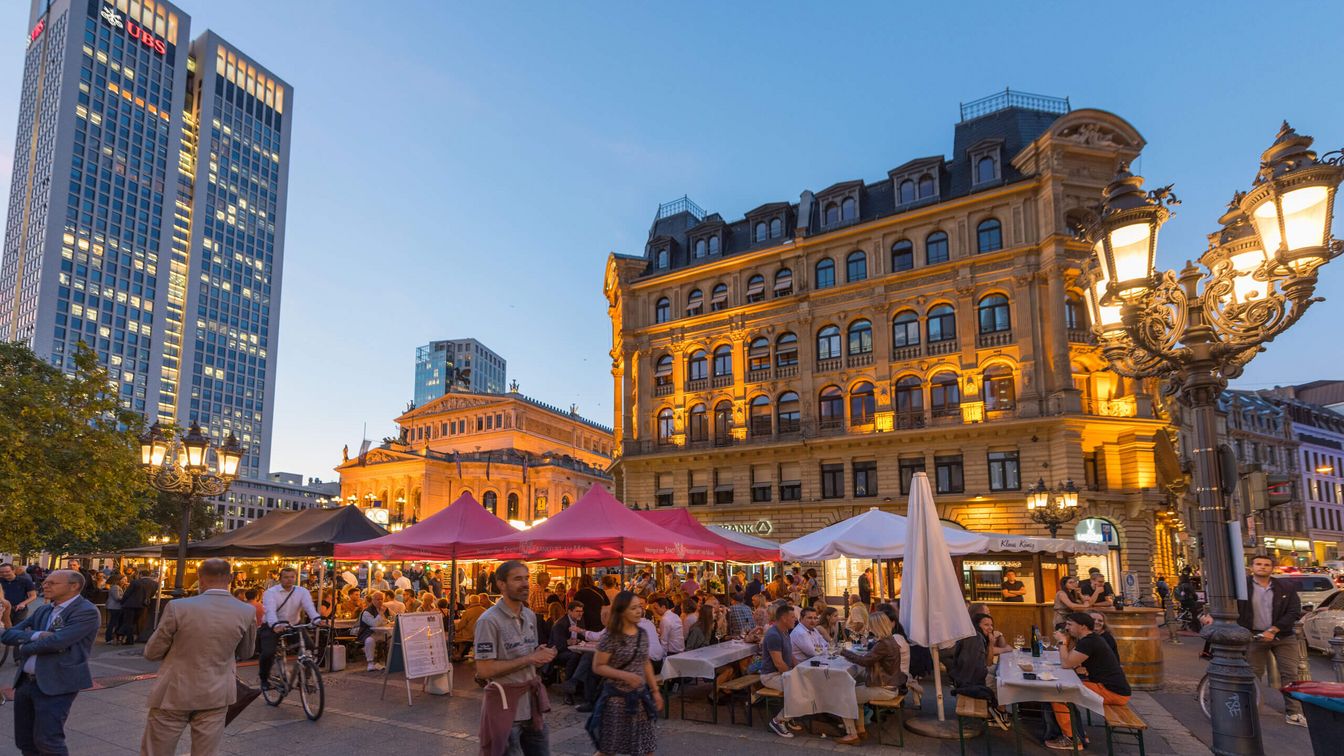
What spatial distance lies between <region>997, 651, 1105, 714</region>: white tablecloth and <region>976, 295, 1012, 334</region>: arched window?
2875 centimetres

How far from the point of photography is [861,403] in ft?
124

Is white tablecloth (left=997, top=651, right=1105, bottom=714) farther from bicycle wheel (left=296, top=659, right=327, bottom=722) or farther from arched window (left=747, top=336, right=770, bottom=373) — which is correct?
arched window (left=747, top=336, right=770, bottom=373)

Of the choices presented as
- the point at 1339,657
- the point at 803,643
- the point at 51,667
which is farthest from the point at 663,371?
the point at 51,667

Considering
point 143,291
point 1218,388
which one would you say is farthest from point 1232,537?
point 143,291

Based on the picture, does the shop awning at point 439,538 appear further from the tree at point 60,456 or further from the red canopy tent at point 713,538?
the tree at point 60,456

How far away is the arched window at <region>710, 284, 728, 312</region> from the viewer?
4197cm

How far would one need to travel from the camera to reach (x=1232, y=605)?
617 cm

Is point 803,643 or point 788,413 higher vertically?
point 788,413

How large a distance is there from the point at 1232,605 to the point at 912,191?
113 feet

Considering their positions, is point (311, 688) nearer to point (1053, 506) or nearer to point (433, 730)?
point (433, 730)

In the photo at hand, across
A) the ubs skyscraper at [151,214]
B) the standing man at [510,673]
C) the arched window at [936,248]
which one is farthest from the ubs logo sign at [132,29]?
the standing man at [510,673]

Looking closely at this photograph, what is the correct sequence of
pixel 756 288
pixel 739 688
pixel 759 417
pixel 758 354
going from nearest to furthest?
pixel 739 688 → pixel 759 417 → pixel 758 354 → pixel 756 288

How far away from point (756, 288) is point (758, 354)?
358 cm

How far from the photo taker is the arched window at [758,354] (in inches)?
1590
